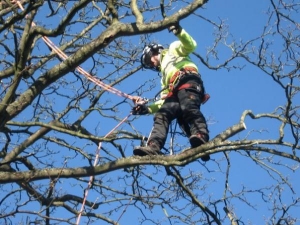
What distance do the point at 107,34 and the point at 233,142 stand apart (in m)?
1.22

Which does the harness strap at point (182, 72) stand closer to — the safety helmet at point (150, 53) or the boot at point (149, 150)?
the safety helmet at point (150, 53)

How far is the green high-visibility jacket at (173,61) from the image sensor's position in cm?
623

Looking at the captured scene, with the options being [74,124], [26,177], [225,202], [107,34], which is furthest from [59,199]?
[107,34]

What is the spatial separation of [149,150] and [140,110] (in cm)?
75

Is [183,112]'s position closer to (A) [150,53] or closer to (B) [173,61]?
(B) [173,61]

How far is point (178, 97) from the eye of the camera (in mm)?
6215

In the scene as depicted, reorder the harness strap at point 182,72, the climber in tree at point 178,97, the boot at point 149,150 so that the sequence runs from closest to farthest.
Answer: the boot at point 149,150, the climber in tree at point 178,97, the harness strap at point 182,72

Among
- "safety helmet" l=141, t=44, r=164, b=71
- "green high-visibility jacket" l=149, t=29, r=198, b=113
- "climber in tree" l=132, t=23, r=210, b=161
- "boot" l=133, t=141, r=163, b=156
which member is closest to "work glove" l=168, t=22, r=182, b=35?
"climber in tree" l=132, t=23, r=210, b=161

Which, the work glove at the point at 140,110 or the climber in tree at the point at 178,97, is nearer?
the climber in tree at the point at 178,97

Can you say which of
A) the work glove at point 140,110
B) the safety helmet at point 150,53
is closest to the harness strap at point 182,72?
the work glove at point 140,110

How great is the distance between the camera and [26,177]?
5469 mm

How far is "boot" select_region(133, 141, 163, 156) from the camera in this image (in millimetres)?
5637

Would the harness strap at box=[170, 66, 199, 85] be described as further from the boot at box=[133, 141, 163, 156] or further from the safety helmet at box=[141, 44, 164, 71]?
the boot at box=[133, 141, 163, 156]

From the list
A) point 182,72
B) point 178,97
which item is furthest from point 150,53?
point 178,97
